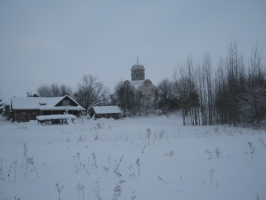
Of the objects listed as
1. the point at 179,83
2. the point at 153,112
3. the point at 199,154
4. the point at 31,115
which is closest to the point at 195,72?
the point at 179,83

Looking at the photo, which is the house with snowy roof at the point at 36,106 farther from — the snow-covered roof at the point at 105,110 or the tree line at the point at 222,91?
the tree line at the point at 222,91

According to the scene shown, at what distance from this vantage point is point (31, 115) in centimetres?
3794

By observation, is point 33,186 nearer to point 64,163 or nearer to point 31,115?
point 64,163

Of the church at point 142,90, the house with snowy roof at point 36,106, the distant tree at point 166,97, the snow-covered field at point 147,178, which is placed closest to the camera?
the snow-covered field at point 147,178

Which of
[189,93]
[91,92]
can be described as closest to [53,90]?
[91,92]

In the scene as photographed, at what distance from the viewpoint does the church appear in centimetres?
4669

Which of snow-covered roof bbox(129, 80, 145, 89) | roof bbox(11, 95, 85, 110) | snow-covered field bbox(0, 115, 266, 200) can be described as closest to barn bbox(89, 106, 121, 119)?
roof bbox(11, 95, 85, 110)

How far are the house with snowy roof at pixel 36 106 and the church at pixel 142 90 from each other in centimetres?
1596

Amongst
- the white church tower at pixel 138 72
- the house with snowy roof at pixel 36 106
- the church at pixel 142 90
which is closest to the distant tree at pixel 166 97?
the church at pixel 142 90

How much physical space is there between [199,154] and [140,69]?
4866 cm

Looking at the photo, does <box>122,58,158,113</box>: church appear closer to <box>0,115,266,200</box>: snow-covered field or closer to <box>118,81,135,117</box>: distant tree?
<box>118,81,135,117</box>: distant tree

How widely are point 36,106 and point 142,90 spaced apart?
26.3 metres

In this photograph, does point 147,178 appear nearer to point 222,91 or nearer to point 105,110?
point 222,91

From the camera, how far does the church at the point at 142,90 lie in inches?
1838
